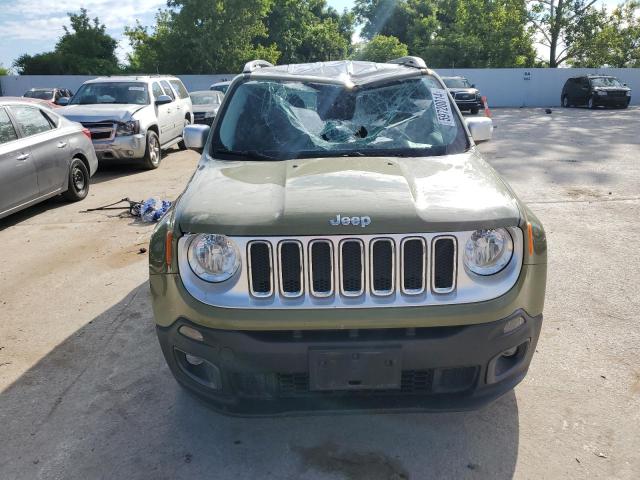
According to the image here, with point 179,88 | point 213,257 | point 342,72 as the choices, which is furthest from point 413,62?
point 179,88

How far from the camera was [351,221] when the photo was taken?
2.27m

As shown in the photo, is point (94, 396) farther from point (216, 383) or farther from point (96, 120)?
point (96, 120)

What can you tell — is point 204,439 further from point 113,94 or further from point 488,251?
point 113,94

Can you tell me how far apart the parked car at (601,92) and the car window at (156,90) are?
68.4ft

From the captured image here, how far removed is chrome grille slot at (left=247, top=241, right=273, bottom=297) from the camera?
231cm

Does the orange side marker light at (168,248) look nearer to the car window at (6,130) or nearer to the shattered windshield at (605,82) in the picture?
the car window at (6,130)

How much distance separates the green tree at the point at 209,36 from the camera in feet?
108

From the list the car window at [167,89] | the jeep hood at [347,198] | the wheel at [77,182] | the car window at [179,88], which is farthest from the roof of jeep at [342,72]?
the car window at [179,88]

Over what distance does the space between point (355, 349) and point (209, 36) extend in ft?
113

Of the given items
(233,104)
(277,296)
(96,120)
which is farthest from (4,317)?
(96,120)

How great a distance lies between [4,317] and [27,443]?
6.18 ft

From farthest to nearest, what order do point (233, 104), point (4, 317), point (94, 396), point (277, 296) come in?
point (4, 317) → point (233, 104) → point (94, 396) → point (277, 296)

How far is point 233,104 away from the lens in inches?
151

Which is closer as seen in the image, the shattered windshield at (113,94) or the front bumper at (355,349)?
the front bumper at (355,349)
